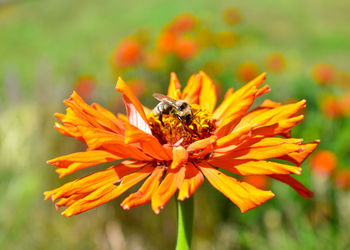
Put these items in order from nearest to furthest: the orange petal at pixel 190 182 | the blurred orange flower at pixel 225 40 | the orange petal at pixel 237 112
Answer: the orange petal at pixel 190 182, the orange petal at pixel 237 112, the blurred orange flower at pixel 225 40

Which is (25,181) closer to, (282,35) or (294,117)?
(294,117)

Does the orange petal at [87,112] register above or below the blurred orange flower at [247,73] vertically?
above

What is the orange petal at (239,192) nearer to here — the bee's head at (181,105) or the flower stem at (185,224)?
the flower stem at (185,224)

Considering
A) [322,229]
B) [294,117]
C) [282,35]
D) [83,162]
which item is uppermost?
[83,162]

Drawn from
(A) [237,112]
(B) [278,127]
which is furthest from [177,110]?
(B) [278,127]

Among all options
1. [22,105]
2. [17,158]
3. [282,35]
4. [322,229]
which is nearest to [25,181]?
[17,158]

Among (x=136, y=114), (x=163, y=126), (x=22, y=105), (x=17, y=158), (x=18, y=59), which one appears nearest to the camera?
(x=136, y=114)

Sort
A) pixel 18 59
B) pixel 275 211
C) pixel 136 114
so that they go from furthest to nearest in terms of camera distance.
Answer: pixel 18 59, pixel 275 211, pixel 136 114

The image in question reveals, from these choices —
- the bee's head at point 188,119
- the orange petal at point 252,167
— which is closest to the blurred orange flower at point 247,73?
the bee's head at point 188,119
